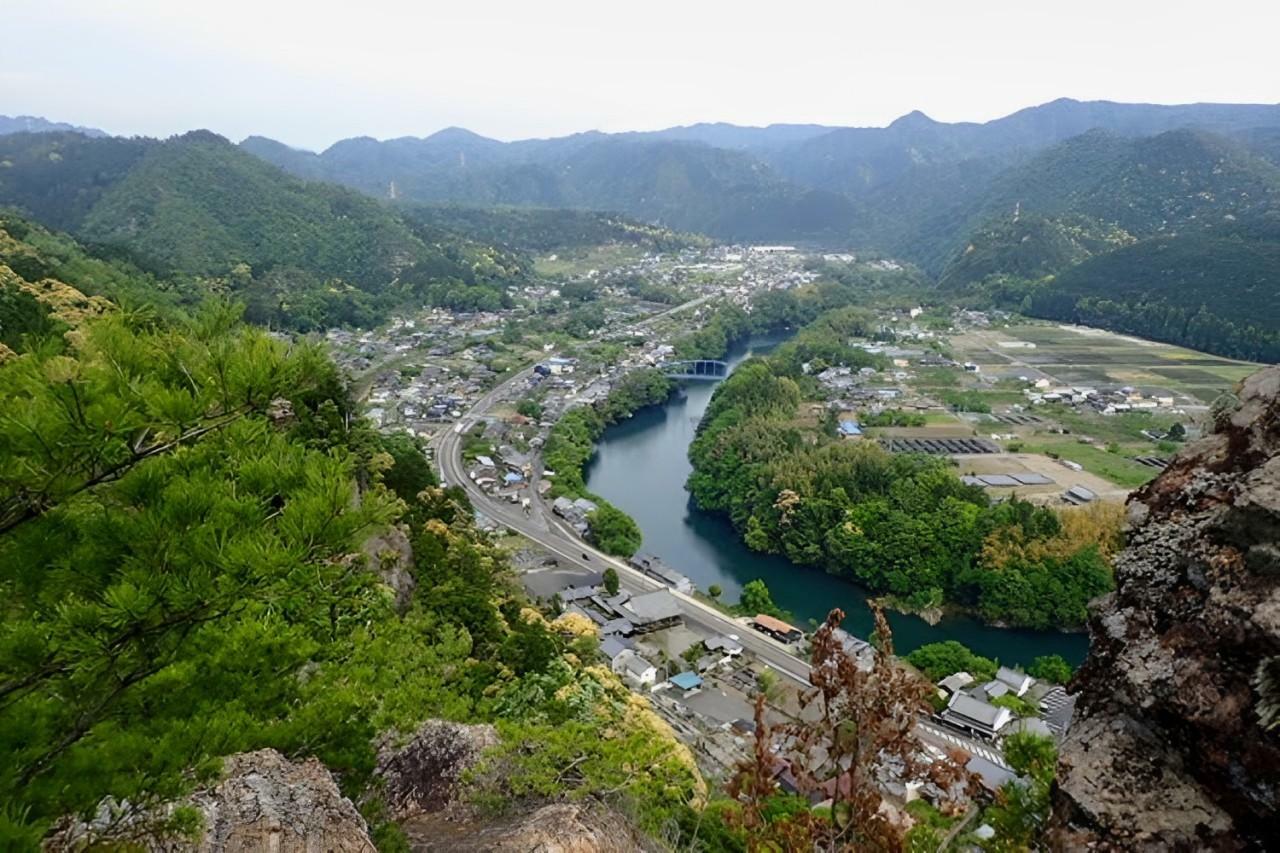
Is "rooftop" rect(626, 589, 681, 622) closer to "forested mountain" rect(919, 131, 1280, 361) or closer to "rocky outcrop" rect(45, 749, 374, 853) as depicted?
"rocky outcrop" rect(45, 749, 374, 853)

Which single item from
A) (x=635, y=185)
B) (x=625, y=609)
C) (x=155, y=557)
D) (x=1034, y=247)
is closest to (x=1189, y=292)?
(x=1034, y=247)

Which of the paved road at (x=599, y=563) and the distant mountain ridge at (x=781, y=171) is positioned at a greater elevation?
the distant mountain ridge at (x=781, y=171)

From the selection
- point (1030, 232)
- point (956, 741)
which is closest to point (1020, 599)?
point (956, 741)

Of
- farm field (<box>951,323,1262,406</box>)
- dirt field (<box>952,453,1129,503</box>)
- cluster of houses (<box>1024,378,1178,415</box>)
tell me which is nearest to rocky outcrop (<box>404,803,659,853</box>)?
dirt field (<box>952,453,1129,503</box>)

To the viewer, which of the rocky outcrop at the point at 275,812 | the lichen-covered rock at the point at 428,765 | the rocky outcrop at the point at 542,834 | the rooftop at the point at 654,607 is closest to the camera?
the rocky outcrop at the point at 275,812

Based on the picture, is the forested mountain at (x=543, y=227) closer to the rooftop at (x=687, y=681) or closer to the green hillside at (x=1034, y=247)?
the green hillside at (x=1034, y=247)

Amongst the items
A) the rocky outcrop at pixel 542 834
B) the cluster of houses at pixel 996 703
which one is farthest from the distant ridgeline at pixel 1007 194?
the rocky outcrop at pixel 542 834
